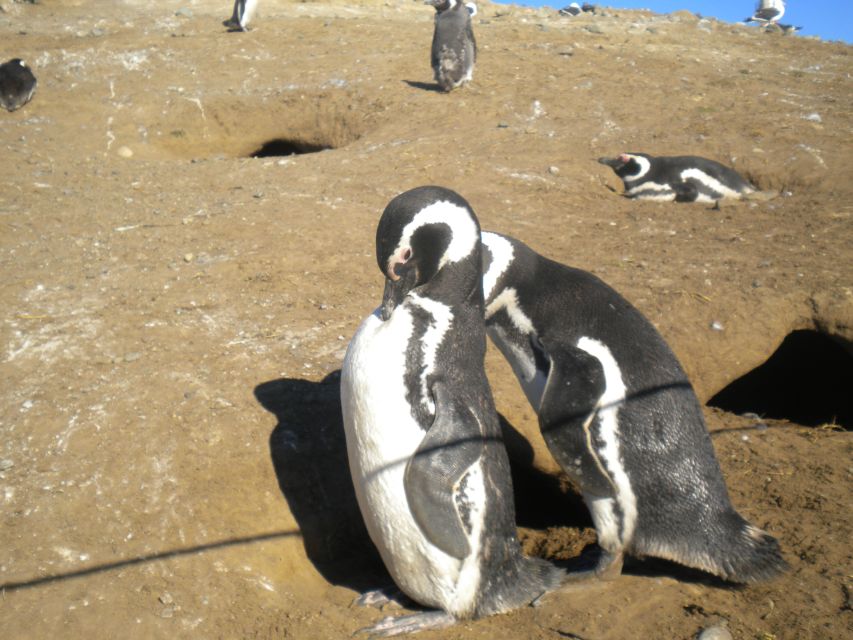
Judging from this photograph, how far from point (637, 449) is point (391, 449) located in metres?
1.00

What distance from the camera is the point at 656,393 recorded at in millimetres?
2871

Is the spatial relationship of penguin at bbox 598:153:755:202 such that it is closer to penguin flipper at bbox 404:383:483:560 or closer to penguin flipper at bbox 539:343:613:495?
penguin flipper at bbox 539:343:613:495

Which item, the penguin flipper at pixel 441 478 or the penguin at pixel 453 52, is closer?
the penguin flipper at pixel 441 478

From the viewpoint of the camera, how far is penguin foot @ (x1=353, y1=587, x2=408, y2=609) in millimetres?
2752

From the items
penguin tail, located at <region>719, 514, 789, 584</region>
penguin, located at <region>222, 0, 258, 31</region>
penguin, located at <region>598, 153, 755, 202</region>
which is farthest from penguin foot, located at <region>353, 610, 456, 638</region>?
penguin, located at <region>222, 0, 258, 31</region>

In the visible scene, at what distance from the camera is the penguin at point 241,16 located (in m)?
10.9

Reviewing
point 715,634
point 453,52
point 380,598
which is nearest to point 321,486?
point 380,598

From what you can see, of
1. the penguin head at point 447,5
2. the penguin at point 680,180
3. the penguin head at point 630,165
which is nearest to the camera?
the penguin at point 680,180

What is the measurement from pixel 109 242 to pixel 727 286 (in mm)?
4126

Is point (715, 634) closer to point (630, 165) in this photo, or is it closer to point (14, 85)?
point (630, 165)

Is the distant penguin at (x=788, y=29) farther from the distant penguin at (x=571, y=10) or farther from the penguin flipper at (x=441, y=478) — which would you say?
the penguin flipper at (x=441, y=478)

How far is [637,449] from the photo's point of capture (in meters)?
2.85

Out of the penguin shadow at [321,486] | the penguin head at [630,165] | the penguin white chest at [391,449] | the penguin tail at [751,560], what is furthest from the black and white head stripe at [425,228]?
the penguin head at [630,165]

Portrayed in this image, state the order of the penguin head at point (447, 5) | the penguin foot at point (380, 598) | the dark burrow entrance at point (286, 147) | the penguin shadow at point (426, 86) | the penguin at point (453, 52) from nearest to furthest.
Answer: the penguin foot at point (380, 598), the dark burrow entrance at point (286, 147), the penguin at point (453, 52), the penguin shadow at point (426, 86), the penguin head at point (447, 5)
